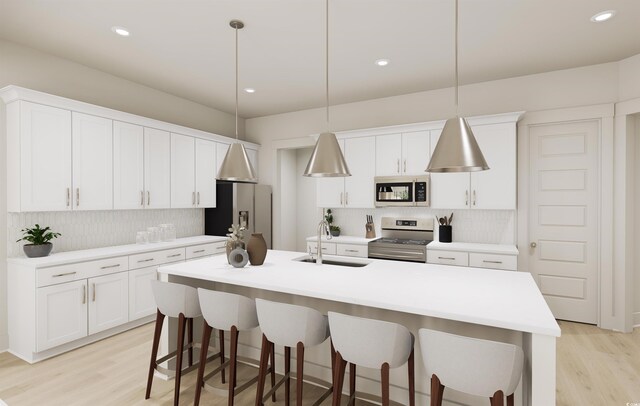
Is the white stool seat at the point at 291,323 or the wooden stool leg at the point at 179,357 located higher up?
the white stool seat at the point at 291,323

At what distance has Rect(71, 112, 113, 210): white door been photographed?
11.4ft

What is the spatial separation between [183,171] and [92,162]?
46.9 inches

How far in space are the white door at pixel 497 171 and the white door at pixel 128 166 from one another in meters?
3.99

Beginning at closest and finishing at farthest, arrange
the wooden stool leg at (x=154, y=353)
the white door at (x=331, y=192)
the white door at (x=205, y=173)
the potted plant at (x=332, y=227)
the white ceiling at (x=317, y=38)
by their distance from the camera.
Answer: the wooden stool leg at (x=154, y=353)
the white ceiling at (x=317, y=38)
the white door at (x=205, y=173)
the white door at (x=331, y=192)
the potted plant at (x=332, y=227)

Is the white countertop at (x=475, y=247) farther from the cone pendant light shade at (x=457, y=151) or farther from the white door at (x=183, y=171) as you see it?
the white door at (x=183, y=171)

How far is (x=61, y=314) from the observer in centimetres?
314

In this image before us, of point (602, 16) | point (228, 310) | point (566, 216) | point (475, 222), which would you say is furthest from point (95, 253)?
point (566, 216)

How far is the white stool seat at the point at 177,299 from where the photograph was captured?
94.0 inches

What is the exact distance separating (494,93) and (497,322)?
11.8 feet

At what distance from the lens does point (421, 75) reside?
4.08m

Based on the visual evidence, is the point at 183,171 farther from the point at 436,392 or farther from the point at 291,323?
the point at 436,392

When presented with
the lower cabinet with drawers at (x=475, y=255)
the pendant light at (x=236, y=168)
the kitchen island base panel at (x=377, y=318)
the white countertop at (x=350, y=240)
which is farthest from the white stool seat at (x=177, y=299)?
the lower cabinet with drawers at (x=475, y=255)

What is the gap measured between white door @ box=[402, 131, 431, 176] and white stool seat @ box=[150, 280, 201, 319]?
3132 mm

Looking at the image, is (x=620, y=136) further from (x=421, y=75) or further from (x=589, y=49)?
(x=421, y=75)
